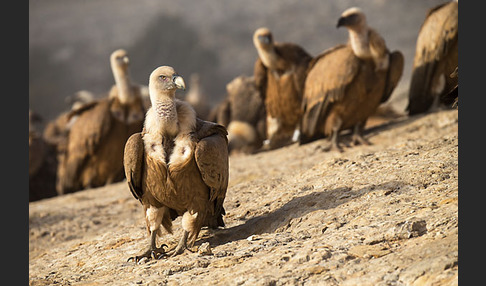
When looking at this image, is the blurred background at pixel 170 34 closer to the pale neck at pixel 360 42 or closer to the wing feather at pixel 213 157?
the pale neck at pixel 360 42

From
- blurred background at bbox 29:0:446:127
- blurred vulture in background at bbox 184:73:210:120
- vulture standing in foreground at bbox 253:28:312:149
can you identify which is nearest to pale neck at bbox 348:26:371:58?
vulture standing in foreground at bbox 253:28:312:149

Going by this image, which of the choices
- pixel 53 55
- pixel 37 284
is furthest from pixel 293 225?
pixel 53 55

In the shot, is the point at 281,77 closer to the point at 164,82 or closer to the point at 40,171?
the point at 40,171

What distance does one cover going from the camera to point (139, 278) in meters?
5.06

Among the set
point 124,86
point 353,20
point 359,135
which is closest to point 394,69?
point 353,20

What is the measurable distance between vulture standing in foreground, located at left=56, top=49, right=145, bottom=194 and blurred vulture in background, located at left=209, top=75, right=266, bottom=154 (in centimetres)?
214

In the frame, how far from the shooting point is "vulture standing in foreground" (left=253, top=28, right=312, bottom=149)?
38.2 feet

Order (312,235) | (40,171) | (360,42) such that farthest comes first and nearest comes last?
(40,171) < (360,42) < (312,235)

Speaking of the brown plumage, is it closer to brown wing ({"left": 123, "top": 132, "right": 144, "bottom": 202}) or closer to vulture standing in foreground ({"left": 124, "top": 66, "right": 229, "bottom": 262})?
vulture standing in foreground ({"left": 124, "top": 66, "right": 229, "bottom": 262})

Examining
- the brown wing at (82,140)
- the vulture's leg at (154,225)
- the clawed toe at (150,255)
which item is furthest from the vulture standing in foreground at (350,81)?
the clawed toe at (150,255)

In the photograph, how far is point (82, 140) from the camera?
41.0ft

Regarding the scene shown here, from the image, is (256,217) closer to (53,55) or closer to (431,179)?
(431,179)

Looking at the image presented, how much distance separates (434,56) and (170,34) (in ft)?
75.3

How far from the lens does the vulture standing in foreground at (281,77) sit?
11.6 m
